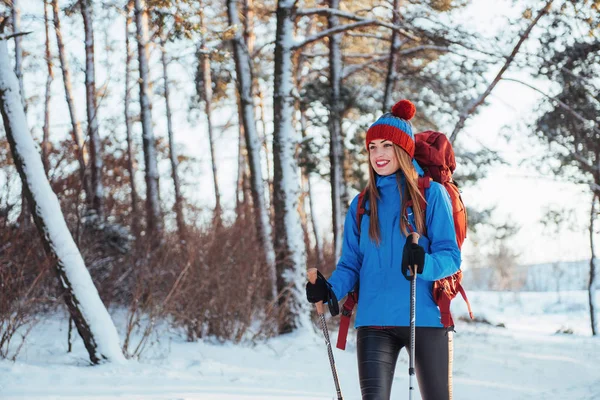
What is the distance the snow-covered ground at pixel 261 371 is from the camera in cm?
533

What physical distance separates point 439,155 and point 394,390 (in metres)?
3.73

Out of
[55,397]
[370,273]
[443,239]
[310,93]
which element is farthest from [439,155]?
[310,93]

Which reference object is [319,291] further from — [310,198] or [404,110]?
[310,198]

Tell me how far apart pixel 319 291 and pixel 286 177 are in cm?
630

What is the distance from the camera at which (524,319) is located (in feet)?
67.5

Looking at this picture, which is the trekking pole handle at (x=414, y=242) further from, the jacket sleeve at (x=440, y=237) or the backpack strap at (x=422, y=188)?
the backpack strap at (x=422, y=188)

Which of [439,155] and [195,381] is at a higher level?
[439,155]

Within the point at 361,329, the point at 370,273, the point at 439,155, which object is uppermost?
the point at 439,155

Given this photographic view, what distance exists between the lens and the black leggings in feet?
9.33

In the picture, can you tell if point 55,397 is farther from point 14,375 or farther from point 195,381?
point 195,381

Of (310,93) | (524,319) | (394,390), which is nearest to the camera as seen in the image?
(394,390)

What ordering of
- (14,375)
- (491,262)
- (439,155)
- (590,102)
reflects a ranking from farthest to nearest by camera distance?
(491,262) → (590,102) → (14,375) → (439,155)

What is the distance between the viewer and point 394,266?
2.96m

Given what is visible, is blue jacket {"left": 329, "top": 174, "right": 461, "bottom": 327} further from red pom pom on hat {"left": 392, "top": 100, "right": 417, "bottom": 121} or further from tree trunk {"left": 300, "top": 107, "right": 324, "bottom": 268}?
tree trunk {"left": 300, "top": 107, "right": 324, "bottom": 268}
